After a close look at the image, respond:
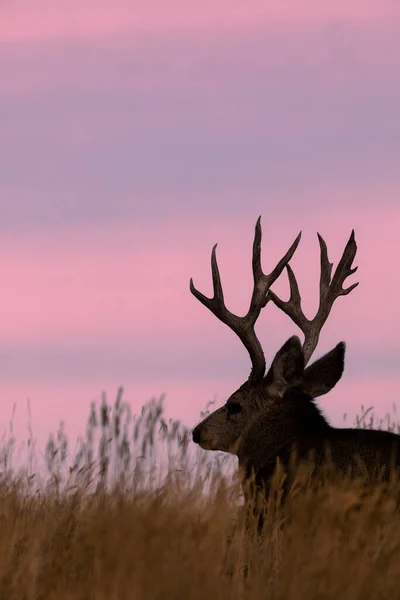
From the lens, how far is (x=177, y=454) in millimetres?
8195

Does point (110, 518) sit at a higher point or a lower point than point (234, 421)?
lower

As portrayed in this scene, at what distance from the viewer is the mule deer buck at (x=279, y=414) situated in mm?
8812

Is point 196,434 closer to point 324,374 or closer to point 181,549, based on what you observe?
point 324,374

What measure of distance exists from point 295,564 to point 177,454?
9.66 feet

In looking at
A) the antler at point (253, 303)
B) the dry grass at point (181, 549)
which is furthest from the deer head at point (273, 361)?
the dry grass at point (181, 549)

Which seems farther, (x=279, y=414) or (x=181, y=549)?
(x=279, y=414)

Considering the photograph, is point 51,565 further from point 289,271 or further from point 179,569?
point 289,271

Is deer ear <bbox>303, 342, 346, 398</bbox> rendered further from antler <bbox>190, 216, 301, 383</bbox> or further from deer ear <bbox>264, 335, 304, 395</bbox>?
antler <bbox>190, 216, 301, 383</bbox>

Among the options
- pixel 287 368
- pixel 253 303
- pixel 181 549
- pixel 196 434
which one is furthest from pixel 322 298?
pixel 181 549

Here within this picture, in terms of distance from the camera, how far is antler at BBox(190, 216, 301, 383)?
9844 mm

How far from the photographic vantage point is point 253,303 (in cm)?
1021

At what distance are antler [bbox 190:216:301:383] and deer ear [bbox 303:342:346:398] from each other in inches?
16.2

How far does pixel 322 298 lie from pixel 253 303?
2.72ft

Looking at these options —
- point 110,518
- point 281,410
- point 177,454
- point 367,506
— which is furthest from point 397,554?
point 281,410
